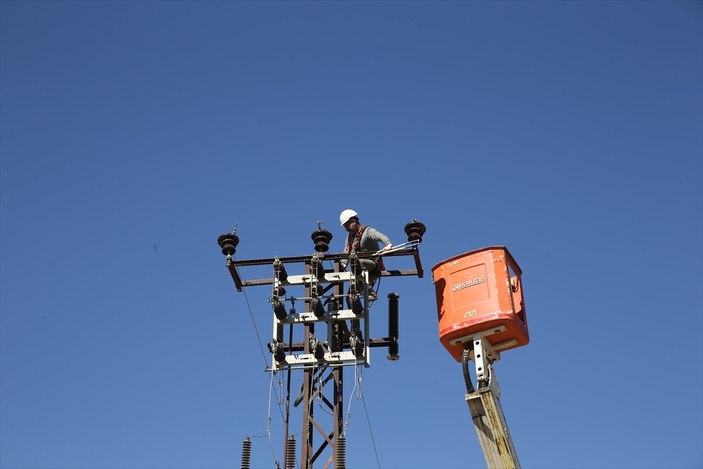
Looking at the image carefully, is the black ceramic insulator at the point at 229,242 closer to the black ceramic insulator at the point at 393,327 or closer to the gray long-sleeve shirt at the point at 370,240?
the gray long-sleeve shirt at the point at 370,240

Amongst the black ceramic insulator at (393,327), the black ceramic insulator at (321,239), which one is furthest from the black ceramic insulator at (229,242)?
the black ceramic insulator at (393,327)

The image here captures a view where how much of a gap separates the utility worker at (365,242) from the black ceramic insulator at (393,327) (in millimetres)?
353

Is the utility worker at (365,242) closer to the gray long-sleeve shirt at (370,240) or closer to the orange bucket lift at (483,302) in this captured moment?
the gray long-sleeve shirt at (370,240)

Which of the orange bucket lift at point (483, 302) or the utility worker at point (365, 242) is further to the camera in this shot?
the utility worker at point (365, 242)

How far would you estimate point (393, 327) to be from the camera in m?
14.3

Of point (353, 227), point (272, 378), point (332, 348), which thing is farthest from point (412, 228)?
point (272, 378)

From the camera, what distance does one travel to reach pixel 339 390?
13.5 meters

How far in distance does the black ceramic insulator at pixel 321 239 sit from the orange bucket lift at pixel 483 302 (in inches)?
86.3

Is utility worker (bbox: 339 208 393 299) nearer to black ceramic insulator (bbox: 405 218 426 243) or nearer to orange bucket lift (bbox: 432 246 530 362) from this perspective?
black ceramic insulator (bbox: 405 218 426 243)

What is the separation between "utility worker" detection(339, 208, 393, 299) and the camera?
1410cm

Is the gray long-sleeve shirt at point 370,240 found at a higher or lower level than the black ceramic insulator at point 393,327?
higher

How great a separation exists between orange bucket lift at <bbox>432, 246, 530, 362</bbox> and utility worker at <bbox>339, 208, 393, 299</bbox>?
58.5 inches

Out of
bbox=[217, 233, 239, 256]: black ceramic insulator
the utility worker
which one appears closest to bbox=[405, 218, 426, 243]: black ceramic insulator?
the utility worker

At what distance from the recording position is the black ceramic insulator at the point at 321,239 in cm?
1439
